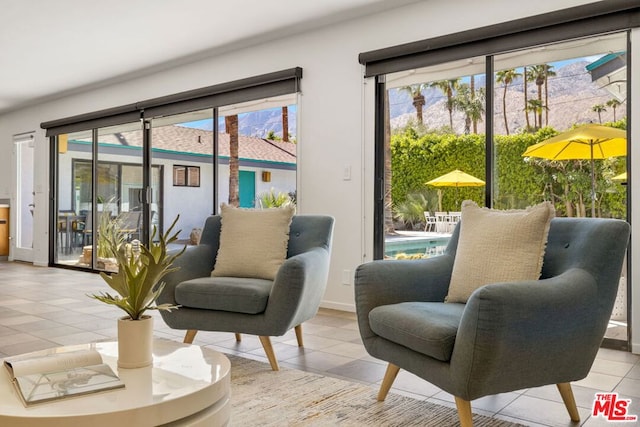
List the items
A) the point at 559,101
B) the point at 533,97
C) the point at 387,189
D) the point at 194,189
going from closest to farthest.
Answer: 1. the point at 559,101
2. the point at 533,97
3. the point at 387,189
4. the point at 194,189

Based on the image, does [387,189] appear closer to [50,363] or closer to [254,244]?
[254,244]

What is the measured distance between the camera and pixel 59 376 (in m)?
1.46

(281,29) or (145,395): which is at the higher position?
(281,29)

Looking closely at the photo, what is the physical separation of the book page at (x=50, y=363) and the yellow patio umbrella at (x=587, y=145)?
10.3ft

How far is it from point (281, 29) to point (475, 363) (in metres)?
3.82

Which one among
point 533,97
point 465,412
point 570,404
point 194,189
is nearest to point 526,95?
point 533,97

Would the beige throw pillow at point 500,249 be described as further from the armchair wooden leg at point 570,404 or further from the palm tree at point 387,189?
the palm tree at point 387,189

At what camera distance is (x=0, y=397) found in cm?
133

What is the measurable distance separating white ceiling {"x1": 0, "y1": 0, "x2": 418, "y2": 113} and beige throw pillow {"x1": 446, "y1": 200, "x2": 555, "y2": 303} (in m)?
2.48

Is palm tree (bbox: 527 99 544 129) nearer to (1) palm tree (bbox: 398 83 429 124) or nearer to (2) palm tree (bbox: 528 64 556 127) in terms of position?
(2) palm tree (bbox: 528 64 556 127)

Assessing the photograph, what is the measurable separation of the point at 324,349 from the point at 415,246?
1418mm

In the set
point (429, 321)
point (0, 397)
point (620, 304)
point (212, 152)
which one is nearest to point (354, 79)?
point (212, 152)

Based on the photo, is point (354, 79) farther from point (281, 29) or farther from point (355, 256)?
point (355, 256)

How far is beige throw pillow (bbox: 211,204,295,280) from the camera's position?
310cm
